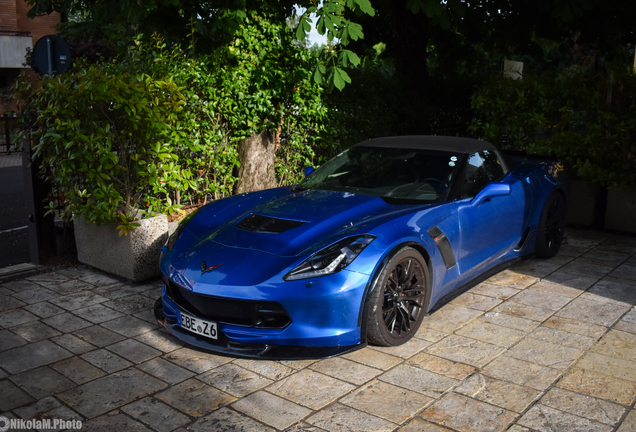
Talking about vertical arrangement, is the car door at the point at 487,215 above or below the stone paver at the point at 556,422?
above

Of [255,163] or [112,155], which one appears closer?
[112,155]

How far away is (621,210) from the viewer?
26.5 feet

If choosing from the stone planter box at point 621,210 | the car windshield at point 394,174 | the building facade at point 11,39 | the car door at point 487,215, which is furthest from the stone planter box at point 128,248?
the building facade at point 11,39

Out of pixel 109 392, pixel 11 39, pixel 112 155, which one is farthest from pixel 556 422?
pixel 11 39

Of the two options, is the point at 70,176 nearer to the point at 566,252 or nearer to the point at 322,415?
the point at 322,415

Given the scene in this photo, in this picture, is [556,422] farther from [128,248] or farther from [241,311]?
[128,248]

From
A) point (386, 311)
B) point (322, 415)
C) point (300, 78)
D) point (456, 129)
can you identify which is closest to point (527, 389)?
point (386, 311)

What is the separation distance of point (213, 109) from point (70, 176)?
1.93 m

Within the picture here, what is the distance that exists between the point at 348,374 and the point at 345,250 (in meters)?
0.80

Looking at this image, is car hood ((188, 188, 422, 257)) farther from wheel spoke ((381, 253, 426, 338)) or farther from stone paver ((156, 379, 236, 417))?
stone paver ((156, 379, 236, 417))

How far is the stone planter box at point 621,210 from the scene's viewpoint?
797 centimetres

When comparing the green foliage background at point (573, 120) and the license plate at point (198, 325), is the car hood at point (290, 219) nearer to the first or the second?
the license plate at point (198, 325)

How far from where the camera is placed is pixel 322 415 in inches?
129

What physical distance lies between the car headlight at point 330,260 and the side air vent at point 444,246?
2.32 feet
